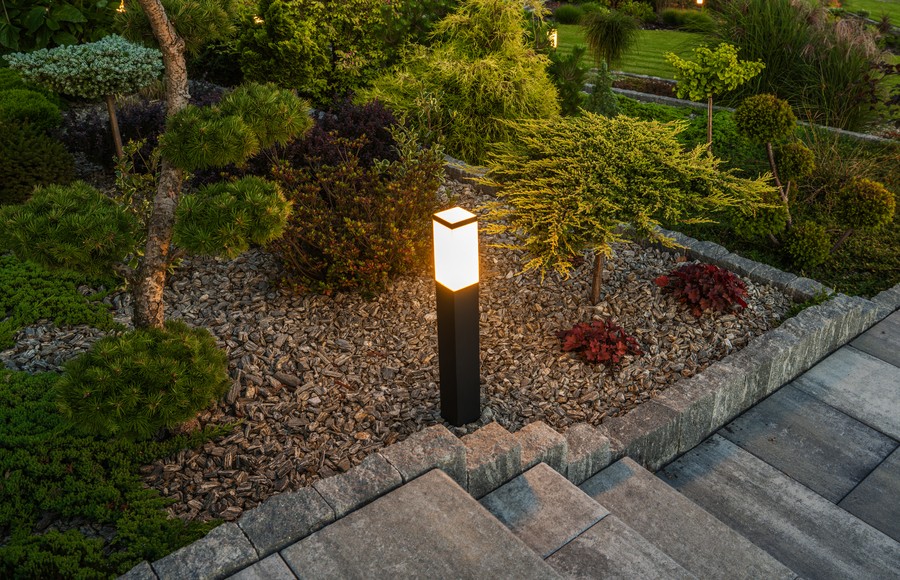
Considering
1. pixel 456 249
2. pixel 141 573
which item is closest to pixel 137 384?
pixel 141 573

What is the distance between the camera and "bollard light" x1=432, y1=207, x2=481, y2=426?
3.27 meters

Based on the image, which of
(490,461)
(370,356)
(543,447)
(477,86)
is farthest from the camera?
(477,86)

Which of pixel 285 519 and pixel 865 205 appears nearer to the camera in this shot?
pixel 285 519

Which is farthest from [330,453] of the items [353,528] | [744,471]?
[744,471]

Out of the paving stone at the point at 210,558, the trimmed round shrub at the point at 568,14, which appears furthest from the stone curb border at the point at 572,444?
the trimmed round shrub at the point at 568,14

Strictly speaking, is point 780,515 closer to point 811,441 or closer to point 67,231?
point 811,441

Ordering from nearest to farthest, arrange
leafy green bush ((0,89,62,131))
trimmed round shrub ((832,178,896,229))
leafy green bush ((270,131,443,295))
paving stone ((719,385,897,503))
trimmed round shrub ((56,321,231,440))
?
trimmed round shrub ((56,321,231,440)), paving stone ((719,385,897,503)), leafy green bush ((270,131,443,295)), trimmed round shrub ((832,178,896,229)), leafy green bush ((0,89,62,131))

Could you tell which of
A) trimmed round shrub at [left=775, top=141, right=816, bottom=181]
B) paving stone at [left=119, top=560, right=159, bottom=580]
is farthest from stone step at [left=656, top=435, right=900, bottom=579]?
paving stone at [left=119, top=560, right=159, bottom=580]

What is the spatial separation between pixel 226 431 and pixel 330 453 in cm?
56

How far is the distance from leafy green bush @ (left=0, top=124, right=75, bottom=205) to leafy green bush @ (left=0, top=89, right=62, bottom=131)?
45cm

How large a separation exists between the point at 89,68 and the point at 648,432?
16.9 ft

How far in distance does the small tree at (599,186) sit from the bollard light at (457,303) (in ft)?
3.37

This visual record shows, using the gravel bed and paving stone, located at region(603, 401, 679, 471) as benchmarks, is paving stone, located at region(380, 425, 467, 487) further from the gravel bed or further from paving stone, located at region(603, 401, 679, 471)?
paving stone, located at region(603, 401, 679, 471)

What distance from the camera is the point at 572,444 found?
12.0 ft
